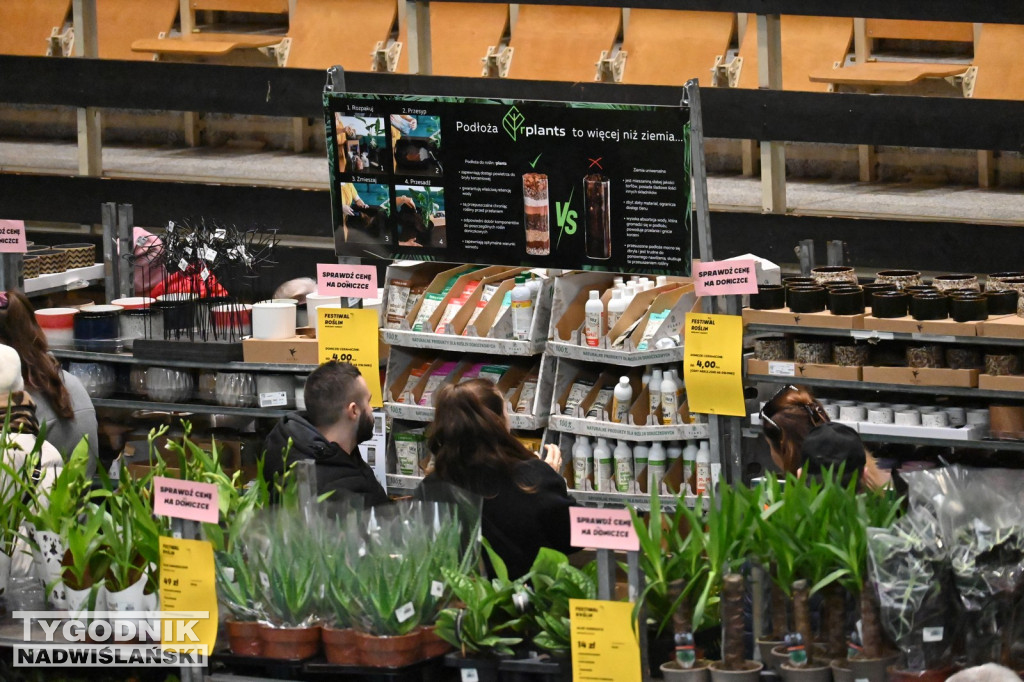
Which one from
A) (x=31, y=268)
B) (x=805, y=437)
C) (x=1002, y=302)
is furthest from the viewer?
(x=31, y=268)

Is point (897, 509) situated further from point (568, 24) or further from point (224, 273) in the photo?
point (568, 24)

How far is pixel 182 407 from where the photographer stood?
5.46 metres

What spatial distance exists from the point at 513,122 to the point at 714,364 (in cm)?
97

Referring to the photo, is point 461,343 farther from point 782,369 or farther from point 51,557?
point 51,557

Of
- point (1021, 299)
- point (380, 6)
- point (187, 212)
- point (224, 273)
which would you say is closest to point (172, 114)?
point (380, 6)

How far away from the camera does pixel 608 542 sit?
281 cm

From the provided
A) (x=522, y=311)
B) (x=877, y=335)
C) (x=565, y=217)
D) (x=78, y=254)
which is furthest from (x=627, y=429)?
(x=78, y=254)

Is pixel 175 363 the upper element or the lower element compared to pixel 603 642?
upper

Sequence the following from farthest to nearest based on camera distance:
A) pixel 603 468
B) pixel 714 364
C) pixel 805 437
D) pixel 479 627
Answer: pixel 603 468 → pixel 714 364 → pixel 805 437 → pixel 479 627

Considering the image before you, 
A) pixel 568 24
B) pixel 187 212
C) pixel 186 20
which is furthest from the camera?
pixel 186 20

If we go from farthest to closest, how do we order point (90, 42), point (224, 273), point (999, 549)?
point (90, 42) → point (224, 273) → point (999, 549)

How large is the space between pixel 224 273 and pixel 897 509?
305 centimetres

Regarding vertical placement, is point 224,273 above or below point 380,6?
below

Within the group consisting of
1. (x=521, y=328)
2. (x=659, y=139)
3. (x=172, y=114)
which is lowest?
(x=521, y=328)
